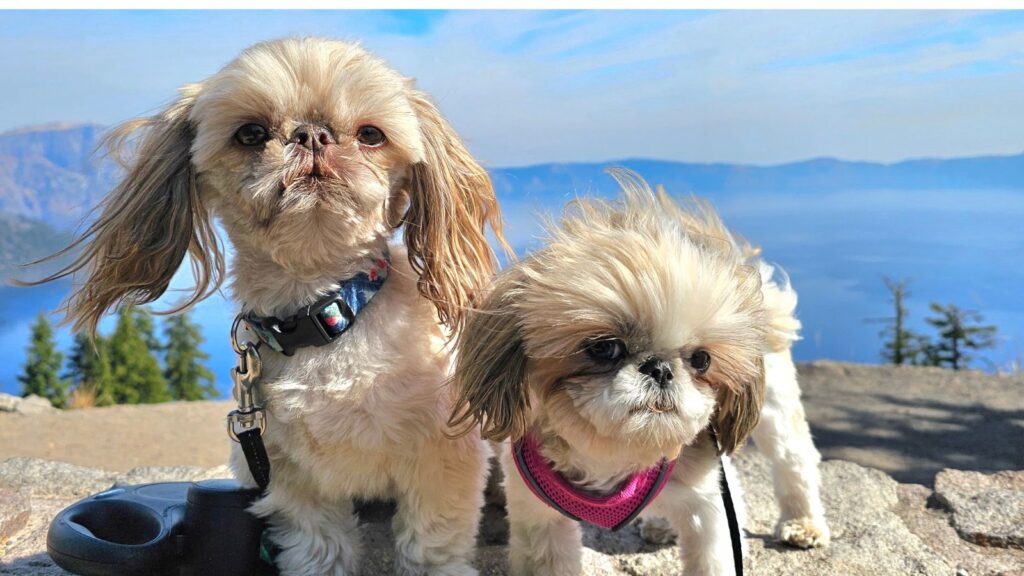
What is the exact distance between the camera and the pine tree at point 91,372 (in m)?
7.63

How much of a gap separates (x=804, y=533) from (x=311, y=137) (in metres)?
2.31

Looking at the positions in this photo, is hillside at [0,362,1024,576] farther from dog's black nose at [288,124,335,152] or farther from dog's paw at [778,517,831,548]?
dog's black nose at [288,124,335,152]

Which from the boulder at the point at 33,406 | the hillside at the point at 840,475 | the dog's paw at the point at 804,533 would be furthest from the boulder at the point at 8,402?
A: the dog's paw at the point at 804,533

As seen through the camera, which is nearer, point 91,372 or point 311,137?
point 311,137

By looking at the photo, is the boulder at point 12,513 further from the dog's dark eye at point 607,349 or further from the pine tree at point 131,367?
the pine tree at point 131,367

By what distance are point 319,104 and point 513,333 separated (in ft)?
2.51

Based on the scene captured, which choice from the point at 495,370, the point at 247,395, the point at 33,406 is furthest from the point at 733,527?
the point at 33,406

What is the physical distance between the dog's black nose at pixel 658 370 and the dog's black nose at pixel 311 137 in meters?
0.96

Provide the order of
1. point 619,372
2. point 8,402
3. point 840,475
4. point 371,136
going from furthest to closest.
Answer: point 8,402 < point 840,475 < point 371,136 < point 619,372

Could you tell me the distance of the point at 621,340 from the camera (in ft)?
6.89

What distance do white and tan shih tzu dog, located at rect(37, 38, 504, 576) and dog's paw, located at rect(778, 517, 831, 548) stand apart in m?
1.31

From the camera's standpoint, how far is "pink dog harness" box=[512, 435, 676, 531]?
2.46 metres

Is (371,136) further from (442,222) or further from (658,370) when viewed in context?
(658,370)

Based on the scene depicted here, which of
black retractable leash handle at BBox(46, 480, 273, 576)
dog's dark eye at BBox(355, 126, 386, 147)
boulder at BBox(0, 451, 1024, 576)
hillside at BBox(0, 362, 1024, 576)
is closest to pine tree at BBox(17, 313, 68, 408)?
hillside at BBox(0, 362, 1024, 576)
